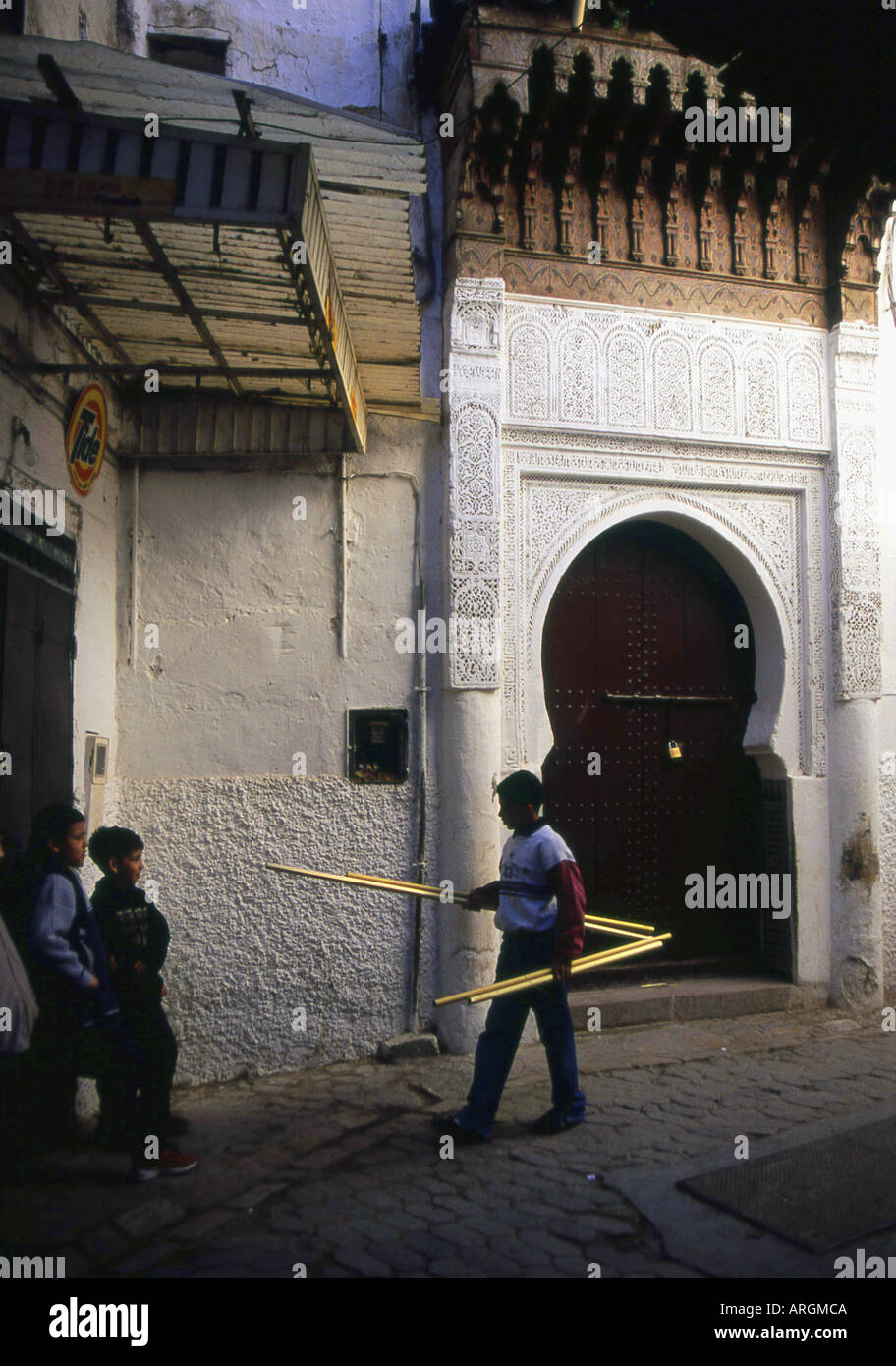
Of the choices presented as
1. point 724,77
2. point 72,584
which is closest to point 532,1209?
point 72,584

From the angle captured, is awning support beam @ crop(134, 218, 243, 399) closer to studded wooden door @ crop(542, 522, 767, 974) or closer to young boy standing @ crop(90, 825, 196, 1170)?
young boy standing @ crop(90, 825, 196, 1170)

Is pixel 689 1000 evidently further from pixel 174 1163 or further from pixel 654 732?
pixel 174 1163

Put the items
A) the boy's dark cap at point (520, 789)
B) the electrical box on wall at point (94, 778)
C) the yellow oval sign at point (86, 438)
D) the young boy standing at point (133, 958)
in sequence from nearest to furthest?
the young boy standing at point (133, 958)
the boy's dark cap at point (520, 789)
the yellow oval sign at point (86, 438)
the electrical box on wall at point (94, 778)

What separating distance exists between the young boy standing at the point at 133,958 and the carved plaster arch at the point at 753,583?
257cm

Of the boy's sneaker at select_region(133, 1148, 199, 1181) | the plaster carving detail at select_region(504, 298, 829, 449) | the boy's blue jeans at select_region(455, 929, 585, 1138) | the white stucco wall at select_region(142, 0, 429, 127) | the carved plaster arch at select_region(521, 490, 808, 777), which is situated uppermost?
the white stucco wall at select_region(142, 0, 429, 127)

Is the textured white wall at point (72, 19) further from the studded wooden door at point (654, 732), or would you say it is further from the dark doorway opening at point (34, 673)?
the studded wooden door at point (654, 732)

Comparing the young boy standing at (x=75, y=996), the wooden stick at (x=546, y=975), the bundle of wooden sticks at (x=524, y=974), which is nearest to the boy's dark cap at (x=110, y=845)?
the young boy standing at (x=75, y=996)

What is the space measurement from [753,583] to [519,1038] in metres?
3.32

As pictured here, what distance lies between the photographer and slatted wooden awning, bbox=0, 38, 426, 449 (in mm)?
3119

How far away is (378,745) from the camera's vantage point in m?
5.43

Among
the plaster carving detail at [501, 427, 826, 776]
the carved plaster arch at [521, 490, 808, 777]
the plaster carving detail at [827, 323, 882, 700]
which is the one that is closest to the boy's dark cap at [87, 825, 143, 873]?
the plaster carving detail at [501, 427, 826, 776]

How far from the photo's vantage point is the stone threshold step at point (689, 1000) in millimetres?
5586

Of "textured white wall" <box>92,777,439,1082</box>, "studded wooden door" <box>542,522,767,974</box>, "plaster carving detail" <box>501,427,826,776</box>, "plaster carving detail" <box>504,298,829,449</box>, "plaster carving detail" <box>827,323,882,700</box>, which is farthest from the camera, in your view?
"plaster carving detail" <box>827,323,882,700</box>
